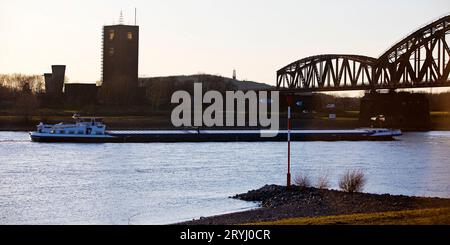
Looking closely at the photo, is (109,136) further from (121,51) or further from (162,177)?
(121,51)

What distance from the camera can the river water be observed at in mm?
25188

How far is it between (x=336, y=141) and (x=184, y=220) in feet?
177

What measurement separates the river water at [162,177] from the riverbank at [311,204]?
118 cm

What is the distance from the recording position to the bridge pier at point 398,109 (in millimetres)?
94375

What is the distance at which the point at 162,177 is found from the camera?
36312 millimetres

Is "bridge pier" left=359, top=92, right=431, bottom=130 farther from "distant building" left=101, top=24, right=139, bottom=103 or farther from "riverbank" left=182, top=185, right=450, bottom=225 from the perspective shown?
"riverbank" left=182, top=185, right=450, bottom=225

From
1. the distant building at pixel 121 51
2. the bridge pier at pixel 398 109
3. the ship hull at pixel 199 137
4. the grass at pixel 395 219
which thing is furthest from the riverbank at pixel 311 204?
the distant building at pixel 121 51

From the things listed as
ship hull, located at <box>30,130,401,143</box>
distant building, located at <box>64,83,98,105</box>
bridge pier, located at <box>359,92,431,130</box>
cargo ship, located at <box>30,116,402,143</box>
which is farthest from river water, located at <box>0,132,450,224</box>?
distant building, located at <box>64,83,98,105</box>

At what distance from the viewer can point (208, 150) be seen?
58188mm

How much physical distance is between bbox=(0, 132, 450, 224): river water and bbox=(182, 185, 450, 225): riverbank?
118 centimetres

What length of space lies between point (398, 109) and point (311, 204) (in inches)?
2867
